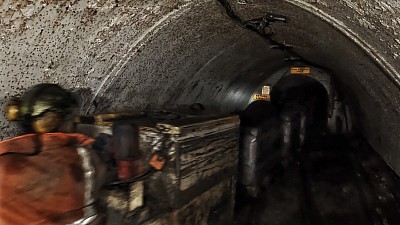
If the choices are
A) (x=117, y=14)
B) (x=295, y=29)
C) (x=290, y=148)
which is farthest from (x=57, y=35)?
(x=290, y=148)

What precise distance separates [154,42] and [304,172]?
3.28 metres

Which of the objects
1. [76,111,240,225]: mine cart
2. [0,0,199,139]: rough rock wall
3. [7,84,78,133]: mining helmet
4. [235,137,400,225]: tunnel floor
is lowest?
[235,137,400,225]: tunnel floor

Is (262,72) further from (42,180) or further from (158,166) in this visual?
(42,180)

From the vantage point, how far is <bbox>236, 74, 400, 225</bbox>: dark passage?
3.79m

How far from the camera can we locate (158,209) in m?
2.29

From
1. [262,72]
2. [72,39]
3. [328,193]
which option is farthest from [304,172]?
[72,39]

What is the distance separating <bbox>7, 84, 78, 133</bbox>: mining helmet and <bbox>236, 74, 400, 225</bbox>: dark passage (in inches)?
89.4

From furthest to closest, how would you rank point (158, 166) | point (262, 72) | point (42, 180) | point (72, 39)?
point (262, 72), point (158, 166), point (72, 39), point (42, 180)

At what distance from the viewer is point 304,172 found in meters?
5.20

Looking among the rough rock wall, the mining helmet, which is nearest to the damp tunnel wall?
the rough rock wall

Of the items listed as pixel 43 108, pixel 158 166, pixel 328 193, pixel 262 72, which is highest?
pixel 262 72

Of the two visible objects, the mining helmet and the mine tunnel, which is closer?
the mining helmet

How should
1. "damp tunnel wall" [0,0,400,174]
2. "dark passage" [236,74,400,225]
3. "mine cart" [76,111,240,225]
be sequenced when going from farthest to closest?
1. "dark passage" [236,74,400,225]
2. "mine cart" [76,111,240,225]
3. "damp tunnel wall" [0,0,400,174]

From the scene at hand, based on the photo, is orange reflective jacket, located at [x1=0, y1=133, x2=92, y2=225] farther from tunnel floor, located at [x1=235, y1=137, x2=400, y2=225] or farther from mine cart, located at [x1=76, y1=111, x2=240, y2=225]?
tunnel floor, located at [x1=235, y1=137, x2=400, y2=225]
